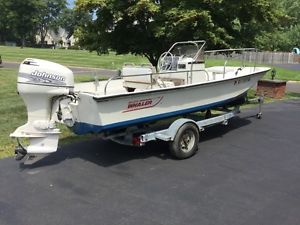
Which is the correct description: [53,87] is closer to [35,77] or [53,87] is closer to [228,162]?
[35,77]

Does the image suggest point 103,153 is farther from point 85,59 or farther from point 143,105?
point 85,59

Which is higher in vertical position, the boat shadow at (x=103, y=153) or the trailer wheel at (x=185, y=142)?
the trailer wheel at (x=185, y=142)

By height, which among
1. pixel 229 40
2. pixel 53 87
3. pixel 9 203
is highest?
pixel 229 40

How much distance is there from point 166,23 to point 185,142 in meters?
5.12

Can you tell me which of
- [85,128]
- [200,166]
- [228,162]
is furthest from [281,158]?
[85,128]

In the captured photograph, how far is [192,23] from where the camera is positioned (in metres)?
11.2

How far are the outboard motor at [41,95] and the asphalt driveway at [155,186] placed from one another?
0.45m

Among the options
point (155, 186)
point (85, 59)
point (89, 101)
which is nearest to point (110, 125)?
point (89, 101)

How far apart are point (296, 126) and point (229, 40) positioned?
137 inches

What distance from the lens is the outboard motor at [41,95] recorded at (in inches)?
254

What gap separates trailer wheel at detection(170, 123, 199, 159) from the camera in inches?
286

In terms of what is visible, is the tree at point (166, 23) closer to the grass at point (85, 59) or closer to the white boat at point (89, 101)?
the white boat at point (89, 101)

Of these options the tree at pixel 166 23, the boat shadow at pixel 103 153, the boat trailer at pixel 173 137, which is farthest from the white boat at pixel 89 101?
the tree at pixel 166 23

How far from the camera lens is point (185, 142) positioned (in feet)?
24.6
